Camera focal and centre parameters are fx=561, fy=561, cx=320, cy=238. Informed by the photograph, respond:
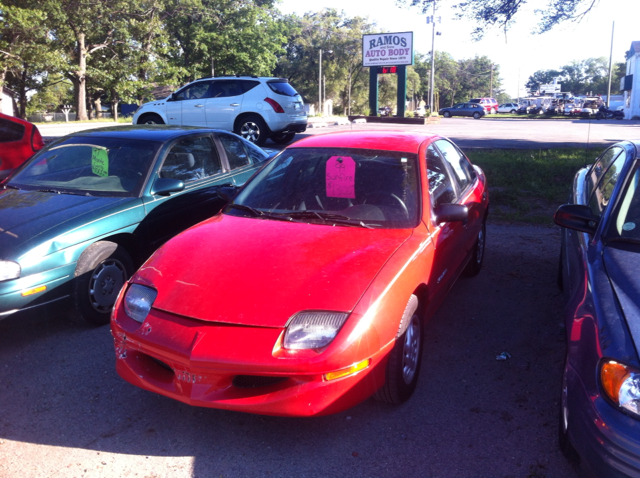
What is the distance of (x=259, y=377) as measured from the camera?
2.77 metres

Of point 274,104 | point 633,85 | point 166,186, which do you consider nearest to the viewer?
point 166,186

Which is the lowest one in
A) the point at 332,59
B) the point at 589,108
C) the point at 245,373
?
the point at 245,373

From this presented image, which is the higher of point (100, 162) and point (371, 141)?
point (371, 141)

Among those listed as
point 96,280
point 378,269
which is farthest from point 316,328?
point 96,280

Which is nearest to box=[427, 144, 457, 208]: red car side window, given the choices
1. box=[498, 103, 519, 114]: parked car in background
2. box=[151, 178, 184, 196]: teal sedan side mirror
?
box=[151, 178, 184, 196]: teal sedan side mirror

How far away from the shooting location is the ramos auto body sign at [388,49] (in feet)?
99.0

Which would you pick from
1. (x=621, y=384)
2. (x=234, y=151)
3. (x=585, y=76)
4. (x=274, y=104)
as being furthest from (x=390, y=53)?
(x=585, y=76)

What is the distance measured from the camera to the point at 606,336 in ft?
7.85

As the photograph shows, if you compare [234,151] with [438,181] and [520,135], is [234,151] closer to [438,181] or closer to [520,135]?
[438,181]

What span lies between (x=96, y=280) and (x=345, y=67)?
5426cm

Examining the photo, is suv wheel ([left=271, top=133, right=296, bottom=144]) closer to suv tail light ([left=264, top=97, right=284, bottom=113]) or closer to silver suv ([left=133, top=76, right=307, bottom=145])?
silver suv ([left=133, top=76, right=307, bottom=145])

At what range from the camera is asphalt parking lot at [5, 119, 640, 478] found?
9.15ft

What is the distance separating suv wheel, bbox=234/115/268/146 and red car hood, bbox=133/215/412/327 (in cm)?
1043

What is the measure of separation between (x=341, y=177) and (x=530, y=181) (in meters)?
6.32
